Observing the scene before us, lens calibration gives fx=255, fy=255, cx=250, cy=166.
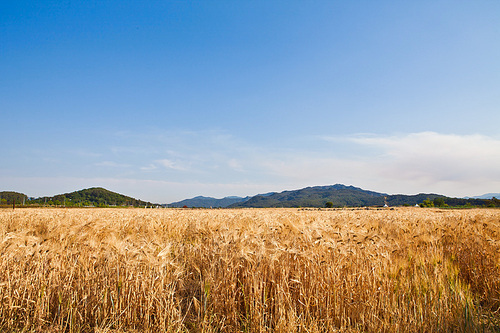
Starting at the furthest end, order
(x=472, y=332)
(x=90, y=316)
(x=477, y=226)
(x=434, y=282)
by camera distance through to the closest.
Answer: (x=477, y=226), (x=434, y=282), (x=90, y=316), (x=472, y=332)

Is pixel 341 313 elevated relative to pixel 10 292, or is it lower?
lower

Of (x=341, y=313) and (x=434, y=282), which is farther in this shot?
(x=434, y=282)

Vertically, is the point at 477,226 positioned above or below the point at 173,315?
above

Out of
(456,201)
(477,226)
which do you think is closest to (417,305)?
(477,226)

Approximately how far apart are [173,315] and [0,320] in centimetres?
285

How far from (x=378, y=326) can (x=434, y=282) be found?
165 cm

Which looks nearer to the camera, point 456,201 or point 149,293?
point 149,293

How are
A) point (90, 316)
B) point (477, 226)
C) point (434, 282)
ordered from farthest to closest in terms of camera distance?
point (477, 226), point (434, 282), point (90, 316)

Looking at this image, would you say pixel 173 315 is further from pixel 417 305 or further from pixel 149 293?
pixel 417 305

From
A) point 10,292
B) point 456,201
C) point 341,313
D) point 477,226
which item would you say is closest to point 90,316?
point 10,292

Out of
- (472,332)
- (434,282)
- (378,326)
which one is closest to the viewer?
(472,332)

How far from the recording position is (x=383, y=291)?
4406 millimetres

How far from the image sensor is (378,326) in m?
4.02

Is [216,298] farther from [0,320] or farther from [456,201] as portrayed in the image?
[456,201]
